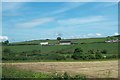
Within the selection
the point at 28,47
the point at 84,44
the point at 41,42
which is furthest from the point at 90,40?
the point at 28,47

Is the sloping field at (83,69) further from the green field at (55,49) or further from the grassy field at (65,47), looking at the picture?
the grassy field at (65,47)

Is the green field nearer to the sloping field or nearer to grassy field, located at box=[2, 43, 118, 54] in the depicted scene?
grassy field, located at box=[2, 43, 118, 54]

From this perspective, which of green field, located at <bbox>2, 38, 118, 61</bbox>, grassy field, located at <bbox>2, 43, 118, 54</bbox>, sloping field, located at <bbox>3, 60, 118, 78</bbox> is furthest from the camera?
grassy field, located at <bbox>2, 43, 118, 54</bbox>

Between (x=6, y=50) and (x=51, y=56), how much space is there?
5691 millimetres

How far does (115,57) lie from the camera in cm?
3478

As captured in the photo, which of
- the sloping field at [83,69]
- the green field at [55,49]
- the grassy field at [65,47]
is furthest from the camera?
the grassy field at [65,47]

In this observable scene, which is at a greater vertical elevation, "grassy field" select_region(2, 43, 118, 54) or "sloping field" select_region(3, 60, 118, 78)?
"grassy field" select_region(2, 43, 118, 54)

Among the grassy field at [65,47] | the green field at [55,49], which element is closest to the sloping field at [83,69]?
the green field at [55,49]

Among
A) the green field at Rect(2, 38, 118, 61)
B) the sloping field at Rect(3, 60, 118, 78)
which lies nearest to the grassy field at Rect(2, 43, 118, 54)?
the green field at Rect(2, 38, 118, 61)

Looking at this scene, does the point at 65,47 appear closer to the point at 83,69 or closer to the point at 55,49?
the point at 55,49

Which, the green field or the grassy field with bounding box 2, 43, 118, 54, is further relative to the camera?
the grassy field with bounding box 2, 43, 118, 54

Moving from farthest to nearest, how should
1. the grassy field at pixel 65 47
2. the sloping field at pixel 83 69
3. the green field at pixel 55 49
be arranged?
1. the grassy field at pixel 65 47
2. the green field at pixel 55 49
3. the sloping field at pixel 83 69

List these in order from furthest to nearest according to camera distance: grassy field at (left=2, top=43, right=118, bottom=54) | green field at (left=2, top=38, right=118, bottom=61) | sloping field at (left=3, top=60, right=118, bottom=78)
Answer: grassy field at (left=2, top=43, right=118, bottom=54) → green field at (left=2, top=38, right=118, bottom=61) → sloping field at (left=3, top=60, right=118, bottom=78)

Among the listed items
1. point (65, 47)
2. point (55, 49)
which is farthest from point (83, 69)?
point (65, 47)
